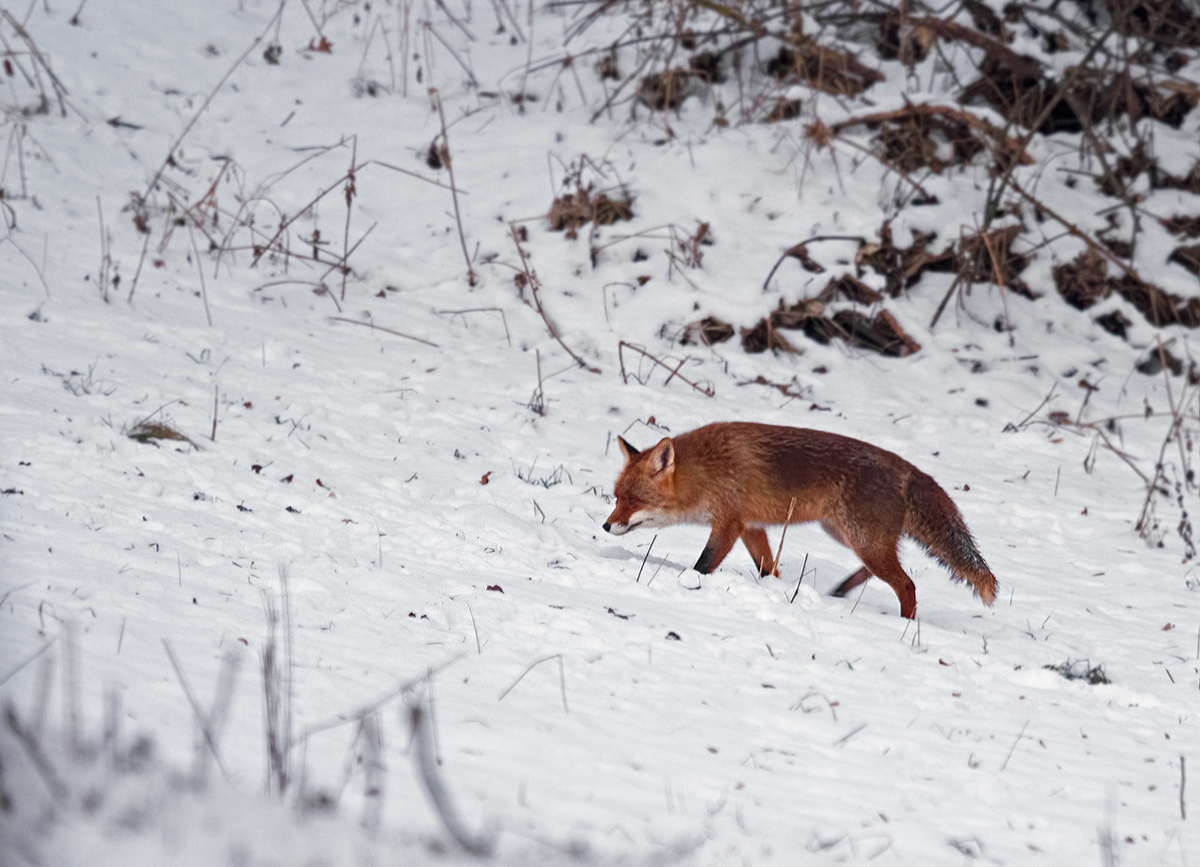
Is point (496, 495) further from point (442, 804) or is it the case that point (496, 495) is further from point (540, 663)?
point (442, 804)

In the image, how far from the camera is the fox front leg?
5.59m

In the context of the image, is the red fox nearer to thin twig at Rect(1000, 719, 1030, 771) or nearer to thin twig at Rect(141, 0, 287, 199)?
thin twig at Rect(1000, 719, 1030, 771)

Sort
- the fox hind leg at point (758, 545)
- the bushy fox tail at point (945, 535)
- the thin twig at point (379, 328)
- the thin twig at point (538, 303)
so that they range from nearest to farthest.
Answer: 1. the bushy fox tail at point (945, 535)
2. the fox hind leg at point (758, 545)
3. the thin twig at point (379, 328)
4. the thin twig at point (538, 303)

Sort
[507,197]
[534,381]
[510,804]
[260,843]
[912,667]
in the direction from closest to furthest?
[260,843] < [510,804] < [912,667] < [534,381] < [507,197]

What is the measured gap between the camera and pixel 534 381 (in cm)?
885

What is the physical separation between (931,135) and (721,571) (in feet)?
27.4

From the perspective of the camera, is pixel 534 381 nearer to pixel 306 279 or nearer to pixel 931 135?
pixel 306 279

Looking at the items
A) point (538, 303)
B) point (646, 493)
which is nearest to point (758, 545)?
point (646, 493)

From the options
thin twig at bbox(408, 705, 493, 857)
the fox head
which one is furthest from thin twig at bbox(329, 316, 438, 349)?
thin twig at bbox(408, 705, 493, 857)

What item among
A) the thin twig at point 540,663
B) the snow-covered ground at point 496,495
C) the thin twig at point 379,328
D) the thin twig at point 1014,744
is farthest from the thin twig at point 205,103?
the thin twig at point 1014,744

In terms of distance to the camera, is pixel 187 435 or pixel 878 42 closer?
pixel 187 435

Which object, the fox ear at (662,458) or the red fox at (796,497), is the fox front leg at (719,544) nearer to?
the red fox at (796,497)

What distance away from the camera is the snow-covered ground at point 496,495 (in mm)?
2941

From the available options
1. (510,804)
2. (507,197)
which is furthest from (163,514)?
(507,197)
